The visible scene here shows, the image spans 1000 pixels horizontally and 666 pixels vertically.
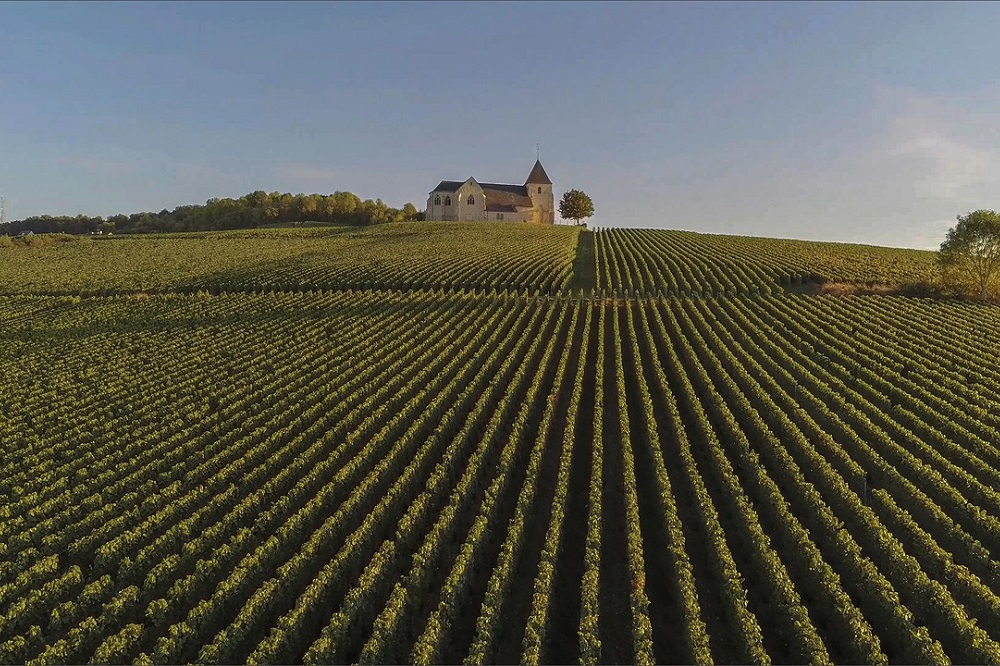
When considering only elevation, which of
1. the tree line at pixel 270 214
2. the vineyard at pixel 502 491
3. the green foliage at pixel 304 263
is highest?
the tree line at pixel 270 214

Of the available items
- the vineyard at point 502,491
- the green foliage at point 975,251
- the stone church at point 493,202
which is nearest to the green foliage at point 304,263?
the vineyard at point 502,491

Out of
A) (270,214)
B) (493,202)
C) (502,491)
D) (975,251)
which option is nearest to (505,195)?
(493,202)

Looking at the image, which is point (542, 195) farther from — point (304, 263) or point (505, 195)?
point (304, 263)

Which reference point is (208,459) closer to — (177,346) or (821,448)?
(177,346)

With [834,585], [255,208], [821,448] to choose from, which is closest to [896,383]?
[821,448]

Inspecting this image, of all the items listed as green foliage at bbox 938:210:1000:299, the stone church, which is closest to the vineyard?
green foliage at bbox 938:210:1000:299

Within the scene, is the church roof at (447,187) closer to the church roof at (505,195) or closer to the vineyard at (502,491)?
the church roof at (505,195)

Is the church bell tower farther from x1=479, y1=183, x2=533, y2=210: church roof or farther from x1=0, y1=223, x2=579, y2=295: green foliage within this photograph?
x1=0, y1=223, x2=579, y2=295: green foliage
